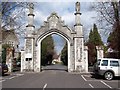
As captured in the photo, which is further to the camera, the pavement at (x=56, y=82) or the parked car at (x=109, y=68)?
the parked car at (x=109, y=68)

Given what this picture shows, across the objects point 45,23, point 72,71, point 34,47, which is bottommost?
point 72,71

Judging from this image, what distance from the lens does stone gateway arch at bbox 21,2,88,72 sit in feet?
141

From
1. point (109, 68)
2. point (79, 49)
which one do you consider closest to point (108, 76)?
point (109, 68)

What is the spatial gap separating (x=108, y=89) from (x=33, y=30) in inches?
1101

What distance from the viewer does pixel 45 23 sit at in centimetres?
4369

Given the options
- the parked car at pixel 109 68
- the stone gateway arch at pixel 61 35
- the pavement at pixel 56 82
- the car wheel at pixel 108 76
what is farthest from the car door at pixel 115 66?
the stone gateway arch at pixel 61 35

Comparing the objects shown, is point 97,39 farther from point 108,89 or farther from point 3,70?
point 108,89

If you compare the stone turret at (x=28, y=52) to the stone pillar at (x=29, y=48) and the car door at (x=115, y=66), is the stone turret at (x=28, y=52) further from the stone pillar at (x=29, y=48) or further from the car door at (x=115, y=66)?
the car door at (x=115, y=66)

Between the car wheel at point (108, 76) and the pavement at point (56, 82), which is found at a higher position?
the car wheel at point (108, 76)

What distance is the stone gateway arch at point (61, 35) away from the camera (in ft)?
141

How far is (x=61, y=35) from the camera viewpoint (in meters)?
43.6

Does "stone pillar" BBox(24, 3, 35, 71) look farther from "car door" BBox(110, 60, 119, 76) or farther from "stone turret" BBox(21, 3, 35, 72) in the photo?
"car door" BBox(110, 60, 119, 76)

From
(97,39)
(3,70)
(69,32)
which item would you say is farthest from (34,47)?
(97,39)

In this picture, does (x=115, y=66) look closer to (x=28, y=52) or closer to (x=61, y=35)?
(x=61, y=35)
